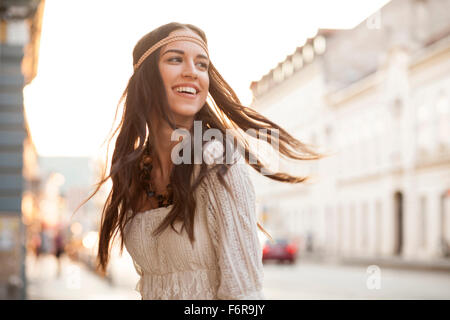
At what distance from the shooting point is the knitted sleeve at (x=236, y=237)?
2102 mm

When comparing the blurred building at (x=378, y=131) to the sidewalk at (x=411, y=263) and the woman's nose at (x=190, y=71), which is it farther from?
the woman's nose at (x=190, y=71)

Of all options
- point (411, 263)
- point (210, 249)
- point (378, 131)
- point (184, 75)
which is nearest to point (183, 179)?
point (210, 249)

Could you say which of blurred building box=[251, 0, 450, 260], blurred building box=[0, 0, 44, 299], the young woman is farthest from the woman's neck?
blurred building box=[251, 0, 450, 260]

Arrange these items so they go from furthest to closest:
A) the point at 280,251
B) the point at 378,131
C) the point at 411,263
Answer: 1. the point at 378,131
2. the point at 280,251
3. the point at 411,263

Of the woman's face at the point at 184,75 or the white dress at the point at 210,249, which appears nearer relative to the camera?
the white dress at the point at 210,249

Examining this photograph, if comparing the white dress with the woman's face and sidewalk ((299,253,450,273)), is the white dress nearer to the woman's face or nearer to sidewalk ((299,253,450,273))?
the woman's face

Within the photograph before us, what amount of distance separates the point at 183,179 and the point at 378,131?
4417 cm

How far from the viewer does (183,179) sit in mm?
2197

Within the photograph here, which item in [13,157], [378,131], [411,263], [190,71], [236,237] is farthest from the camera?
[378,131]

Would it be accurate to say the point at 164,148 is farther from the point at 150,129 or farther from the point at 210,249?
the point at 210,249

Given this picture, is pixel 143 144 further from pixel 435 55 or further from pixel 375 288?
pixel 435 55

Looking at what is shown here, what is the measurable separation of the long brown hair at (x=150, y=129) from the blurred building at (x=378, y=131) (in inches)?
1299

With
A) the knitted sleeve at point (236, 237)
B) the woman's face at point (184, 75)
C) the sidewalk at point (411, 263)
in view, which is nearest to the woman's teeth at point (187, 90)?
the woman's face at point (184, 75)
